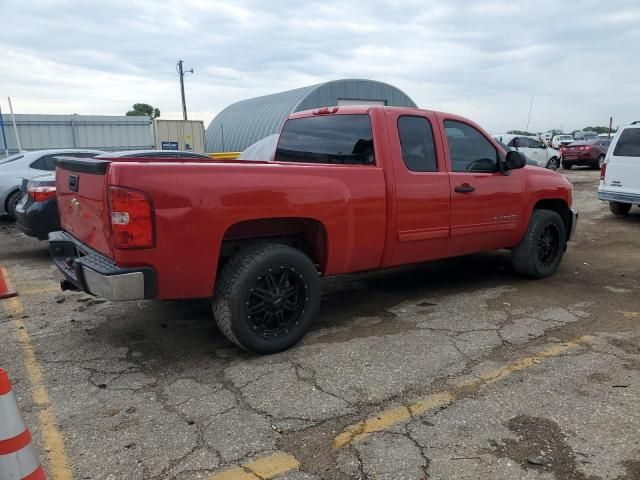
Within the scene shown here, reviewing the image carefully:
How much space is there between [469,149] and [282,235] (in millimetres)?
2261

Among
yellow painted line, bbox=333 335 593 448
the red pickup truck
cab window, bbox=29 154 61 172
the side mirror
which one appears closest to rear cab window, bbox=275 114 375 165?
the red pickup truck

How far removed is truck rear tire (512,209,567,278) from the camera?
582cm

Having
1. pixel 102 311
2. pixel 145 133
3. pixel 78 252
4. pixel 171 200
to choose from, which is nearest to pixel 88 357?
pixel 78 252

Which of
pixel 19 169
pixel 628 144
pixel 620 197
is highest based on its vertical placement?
pixel 628 144

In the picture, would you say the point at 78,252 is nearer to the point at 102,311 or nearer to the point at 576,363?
the point at 102,311

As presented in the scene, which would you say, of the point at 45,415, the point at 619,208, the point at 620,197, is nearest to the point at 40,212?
the point at 45,415

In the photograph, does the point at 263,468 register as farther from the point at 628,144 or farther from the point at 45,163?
the point at 628,144

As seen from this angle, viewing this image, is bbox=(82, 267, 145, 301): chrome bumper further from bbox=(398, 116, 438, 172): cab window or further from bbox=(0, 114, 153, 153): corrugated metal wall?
bbox=(0, 114, 153, 153): corrugated metal wall

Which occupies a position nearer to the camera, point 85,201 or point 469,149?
point 85,201

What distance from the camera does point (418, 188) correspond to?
464 centimetres

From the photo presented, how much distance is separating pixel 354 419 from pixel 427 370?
84 cm

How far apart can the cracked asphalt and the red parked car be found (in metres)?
21.6

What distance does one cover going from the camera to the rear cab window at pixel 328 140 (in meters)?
4.59

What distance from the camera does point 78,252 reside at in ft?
13.3
